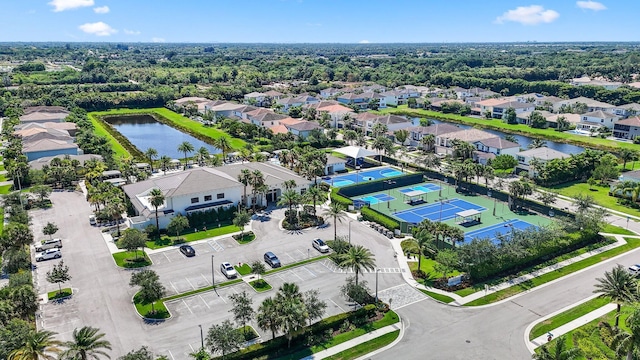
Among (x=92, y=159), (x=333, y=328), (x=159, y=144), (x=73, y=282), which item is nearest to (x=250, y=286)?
(x=333, y=328)

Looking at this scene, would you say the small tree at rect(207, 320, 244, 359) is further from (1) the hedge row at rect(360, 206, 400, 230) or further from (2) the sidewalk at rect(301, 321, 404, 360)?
(1) the hedge row at rect(360, 206, 400, 230)

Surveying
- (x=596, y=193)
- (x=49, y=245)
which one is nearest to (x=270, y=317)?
(x=49, y=245)

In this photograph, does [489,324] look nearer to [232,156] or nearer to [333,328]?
[333,328]

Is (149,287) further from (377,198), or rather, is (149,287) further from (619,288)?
(377,198)

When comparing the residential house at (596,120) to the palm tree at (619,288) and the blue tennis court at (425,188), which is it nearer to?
the blue tennis court at (425,188)

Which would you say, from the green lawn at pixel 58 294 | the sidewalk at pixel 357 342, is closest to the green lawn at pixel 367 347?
the sidewalk at pixel 357 342

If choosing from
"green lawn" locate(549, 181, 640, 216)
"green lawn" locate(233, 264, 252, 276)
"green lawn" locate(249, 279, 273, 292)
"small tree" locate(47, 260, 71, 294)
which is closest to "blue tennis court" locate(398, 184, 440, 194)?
"green lawn" locate(549, 181, 640, 216)

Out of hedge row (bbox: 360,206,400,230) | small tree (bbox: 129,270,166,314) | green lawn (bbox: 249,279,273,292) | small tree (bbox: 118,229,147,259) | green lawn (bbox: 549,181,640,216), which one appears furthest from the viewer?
green lawn (bbox: 549,181,640,216)
